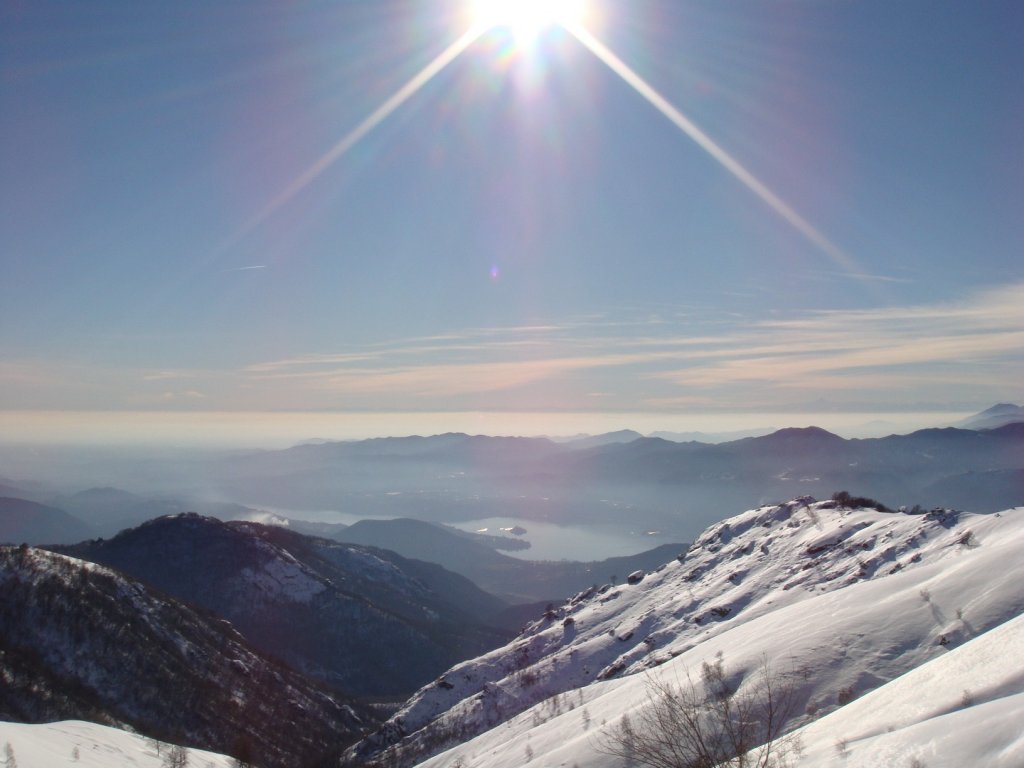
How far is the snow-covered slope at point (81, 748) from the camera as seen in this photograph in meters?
28.9

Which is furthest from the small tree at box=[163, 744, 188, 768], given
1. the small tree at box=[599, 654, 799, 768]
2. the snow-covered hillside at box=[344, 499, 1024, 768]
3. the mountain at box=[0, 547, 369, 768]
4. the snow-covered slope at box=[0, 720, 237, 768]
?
the small tree at box=[599, 654, 799, 768]

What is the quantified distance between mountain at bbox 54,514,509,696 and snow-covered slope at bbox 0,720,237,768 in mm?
Answer: 129026

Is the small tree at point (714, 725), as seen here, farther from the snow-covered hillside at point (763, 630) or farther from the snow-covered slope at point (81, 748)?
the snow-covered slope at point (81, 748)

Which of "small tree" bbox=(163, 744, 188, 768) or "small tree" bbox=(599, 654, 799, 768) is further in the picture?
"small tree" bbox=(163, 744, 188, 768)

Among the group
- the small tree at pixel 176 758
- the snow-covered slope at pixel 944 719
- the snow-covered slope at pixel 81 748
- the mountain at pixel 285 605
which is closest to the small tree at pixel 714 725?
the snow-covered slope at pixel 944 719

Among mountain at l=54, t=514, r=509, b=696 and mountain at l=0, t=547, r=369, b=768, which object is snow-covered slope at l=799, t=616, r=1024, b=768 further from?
mountain at l=54, t=514, r=509, b=696

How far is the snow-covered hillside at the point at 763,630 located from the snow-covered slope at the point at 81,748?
22.3 meters

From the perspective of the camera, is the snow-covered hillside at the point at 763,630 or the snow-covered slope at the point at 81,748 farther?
the snow-covered slope at the point at 81,748

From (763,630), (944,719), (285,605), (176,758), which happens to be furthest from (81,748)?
(285,605)

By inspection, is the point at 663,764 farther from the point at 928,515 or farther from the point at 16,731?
the point at 928,515

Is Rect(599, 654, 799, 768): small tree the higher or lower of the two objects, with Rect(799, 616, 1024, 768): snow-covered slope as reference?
lower

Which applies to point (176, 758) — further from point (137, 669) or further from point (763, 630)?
point (137, 669)

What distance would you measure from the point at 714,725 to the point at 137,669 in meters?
92.9

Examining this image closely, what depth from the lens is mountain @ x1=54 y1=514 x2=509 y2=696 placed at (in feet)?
552
